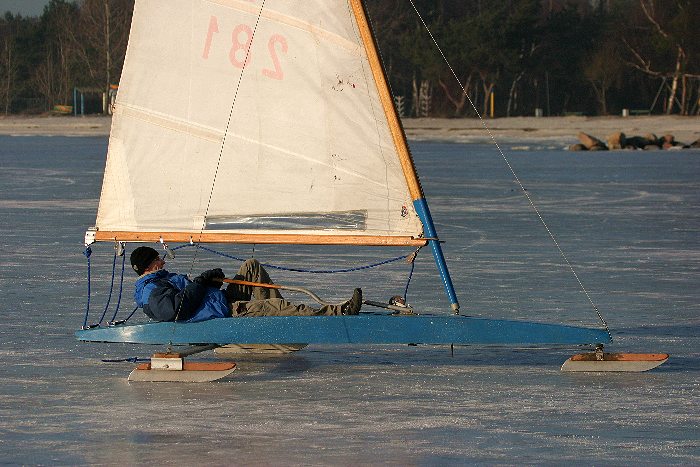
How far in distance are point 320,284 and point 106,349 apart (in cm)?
297

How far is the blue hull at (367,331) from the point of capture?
819cm

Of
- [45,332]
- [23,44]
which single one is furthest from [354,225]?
[23,44]

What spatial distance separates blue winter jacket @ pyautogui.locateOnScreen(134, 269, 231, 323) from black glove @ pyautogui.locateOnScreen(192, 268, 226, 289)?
41mm

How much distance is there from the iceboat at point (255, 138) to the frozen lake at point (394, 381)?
1.73ft

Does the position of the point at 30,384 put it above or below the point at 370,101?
below

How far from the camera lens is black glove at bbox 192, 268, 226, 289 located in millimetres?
8596

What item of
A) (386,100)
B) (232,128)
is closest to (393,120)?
(386,100)

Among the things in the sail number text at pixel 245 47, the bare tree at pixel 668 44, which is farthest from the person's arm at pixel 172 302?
the bare tree at pixel 668 44

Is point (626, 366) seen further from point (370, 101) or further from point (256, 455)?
point (256, 455)

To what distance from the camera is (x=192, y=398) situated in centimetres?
775

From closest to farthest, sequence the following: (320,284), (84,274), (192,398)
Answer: (192,398) < (320,284) < (84,274)

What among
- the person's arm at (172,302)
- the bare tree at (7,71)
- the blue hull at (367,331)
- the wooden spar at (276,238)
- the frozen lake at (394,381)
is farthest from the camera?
the bare tree at (7,71)

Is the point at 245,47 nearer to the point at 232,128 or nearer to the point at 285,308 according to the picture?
the point at 232,128

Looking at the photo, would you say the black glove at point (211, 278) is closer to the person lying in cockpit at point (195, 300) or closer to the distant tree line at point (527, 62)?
the person lying in cockpit at point (195, 300)
